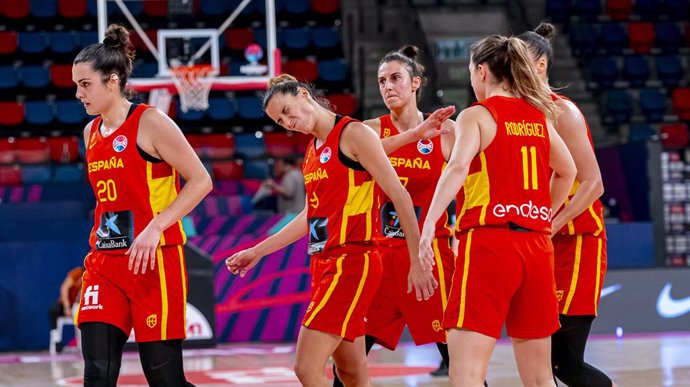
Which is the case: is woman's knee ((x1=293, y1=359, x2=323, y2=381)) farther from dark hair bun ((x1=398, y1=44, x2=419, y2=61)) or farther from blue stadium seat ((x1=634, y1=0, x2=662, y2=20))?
blue stadium seat ((x1=634, y1=0, x2=662, y2=20))

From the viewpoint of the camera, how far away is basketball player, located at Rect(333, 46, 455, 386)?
5.87 metres

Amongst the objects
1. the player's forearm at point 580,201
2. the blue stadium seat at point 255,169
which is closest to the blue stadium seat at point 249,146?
the blue stadium seat at point 255,169

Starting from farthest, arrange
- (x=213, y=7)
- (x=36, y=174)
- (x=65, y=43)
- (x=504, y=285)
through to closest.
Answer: (x=65, y=43) → (x=213, y=7) → (x=36, y=174) → (x=504, y=285)

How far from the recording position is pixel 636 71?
1950cm

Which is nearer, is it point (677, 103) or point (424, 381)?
point (424, 381)

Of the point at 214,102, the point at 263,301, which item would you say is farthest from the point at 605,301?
the point at 214,102

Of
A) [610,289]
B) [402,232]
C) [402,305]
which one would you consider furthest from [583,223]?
[610,289]

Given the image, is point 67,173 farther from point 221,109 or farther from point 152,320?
point 152,320

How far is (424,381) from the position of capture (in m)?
8.31

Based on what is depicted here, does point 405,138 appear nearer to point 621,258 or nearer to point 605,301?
point 605,301

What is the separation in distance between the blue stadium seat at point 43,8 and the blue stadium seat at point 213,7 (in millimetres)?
2766

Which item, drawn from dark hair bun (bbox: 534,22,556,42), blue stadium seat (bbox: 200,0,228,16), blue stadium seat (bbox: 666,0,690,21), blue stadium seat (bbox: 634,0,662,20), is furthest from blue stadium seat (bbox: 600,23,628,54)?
Result: dark hair bun (bbox: 534,22,556,42)

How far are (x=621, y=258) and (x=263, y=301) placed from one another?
13.0ft

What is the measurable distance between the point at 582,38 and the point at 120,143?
16.2 metres
